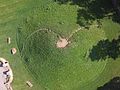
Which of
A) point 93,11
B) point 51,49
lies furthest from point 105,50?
point 51,49

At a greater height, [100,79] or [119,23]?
[119,23]

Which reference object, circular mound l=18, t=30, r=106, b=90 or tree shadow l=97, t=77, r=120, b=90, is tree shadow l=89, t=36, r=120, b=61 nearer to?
circular mound l=18, t=30, r=106, b=90

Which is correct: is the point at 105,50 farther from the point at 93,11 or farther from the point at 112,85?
the point at 93,11

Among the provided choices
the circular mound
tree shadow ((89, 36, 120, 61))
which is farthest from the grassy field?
tree shadow ((89, 36, 120, 61))

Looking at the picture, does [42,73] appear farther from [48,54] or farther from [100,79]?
[100,79]

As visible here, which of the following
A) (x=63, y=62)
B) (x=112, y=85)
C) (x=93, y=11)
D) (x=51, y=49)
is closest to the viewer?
(x=112, y=85)

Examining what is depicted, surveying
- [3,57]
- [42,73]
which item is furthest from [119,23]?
[3,57]
